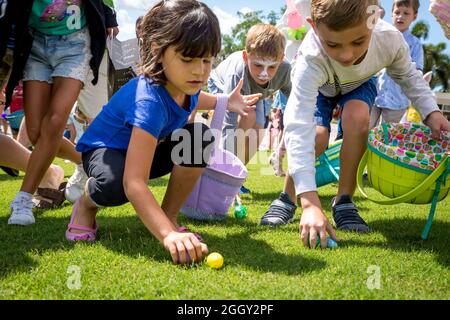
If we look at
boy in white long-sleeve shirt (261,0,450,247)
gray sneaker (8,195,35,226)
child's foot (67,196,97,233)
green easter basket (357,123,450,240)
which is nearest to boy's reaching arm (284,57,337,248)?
boy in white long-sleeve shirt (261,0,450,247)

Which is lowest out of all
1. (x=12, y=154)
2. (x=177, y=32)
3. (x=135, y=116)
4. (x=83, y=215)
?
(x=12, y=154)

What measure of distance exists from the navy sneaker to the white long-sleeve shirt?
0.49m

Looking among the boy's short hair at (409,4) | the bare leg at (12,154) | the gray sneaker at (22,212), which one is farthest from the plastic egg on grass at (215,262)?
the boy's short hair at (409,4)

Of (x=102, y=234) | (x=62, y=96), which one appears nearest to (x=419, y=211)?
(x=102, y=234)

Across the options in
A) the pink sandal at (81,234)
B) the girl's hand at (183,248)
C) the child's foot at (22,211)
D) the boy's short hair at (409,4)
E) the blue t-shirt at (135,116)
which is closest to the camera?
the girl's hand at (183,248)

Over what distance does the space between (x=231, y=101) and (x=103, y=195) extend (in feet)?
3.00

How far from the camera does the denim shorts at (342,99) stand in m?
2.74

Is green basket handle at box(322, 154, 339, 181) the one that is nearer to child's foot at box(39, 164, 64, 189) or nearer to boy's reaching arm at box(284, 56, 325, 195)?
boy's reaching arm at box(284, 56, 325, 195)

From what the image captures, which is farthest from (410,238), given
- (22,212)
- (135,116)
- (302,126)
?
(22,212)

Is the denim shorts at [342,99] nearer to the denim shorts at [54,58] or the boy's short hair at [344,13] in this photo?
the boy's short hair at [344,13]

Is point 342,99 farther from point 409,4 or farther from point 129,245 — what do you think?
point 409,4

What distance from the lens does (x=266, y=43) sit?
3.63 metres

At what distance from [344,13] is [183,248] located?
1169 millimetres

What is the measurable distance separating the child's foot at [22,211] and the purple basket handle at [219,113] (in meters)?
1.09
